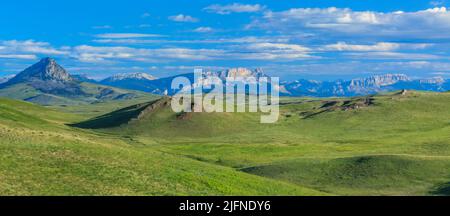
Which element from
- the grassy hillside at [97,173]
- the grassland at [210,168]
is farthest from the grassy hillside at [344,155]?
the grassy hillside at [97,173]

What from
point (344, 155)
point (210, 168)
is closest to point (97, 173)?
point (210, 168)

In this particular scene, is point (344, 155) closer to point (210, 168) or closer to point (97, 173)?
point (210, 168)

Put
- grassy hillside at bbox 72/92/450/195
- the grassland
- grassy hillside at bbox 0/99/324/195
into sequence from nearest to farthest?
grassy hillside at bbox 0/99/324/195
the grassland
grassy hillside at bbox 72/92/450/195

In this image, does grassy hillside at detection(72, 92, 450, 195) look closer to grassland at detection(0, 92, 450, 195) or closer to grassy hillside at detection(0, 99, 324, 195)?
grassland at detection(0, 92, 450, 195)

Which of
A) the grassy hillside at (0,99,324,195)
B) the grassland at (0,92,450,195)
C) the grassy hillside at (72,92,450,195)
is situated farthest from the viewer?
the grassy hillside at (72,92,450,195)

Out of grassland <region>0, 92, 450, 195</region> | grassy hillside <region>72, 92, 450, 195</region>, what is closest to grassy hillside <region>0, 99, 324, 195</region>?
grassland <region>0, 92, 450, 195</region>

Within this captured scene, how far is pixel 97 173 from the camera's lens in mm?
52188

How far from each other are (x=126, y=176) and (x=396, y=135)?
134650 mm

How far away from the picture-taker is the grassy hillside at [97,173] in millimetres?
46906

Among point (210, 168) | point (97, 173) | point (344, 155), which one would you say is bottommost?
point (344, 155)

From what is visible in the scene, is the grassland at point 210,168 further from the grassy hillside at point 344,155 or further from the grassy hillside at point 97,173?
the grassy hillside at point 344,155

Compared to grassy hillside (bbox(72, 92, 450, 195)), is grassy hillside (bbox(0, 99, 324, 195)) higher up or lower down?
higher up

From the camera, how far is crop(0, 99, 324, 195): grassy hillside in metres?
46.9
